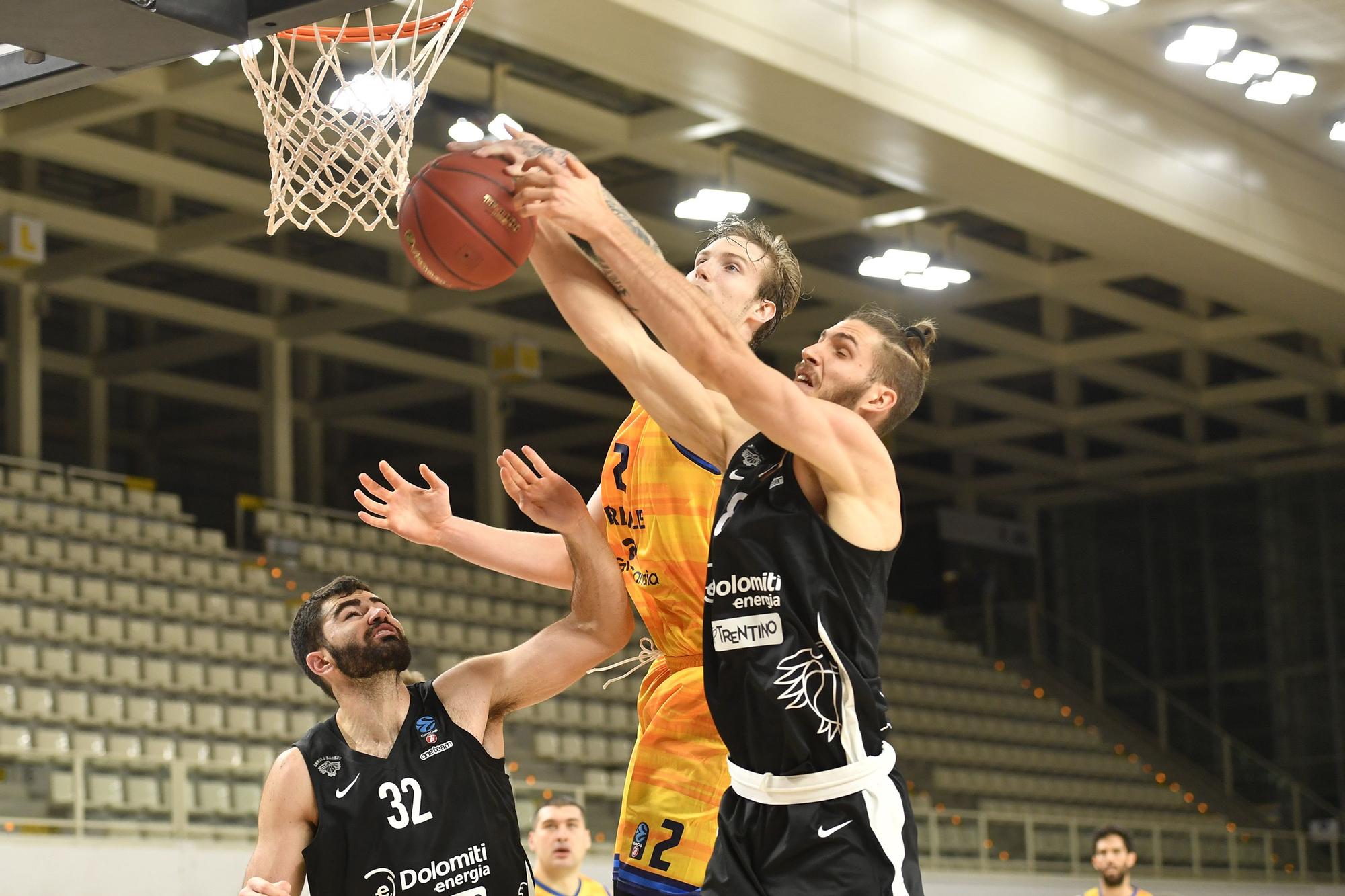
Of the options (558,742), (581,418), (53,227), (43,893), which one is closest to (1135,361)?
(581,418)

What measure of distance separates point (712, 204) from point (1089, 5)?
3.48 meters

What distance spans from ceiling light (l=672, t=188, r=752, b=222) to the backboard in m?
10.4

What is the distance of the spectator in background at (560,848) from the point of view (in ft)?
27.5

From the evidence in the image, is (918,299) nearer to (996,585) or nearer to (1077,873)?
(1077,873)

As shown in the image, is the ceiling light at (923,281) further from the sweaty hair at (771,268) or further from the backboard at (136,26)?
the backboard at (136,26)

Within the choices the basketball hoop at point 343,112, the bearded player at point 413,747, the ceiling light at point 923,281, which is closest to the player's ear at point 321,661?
the bearded player at point 413,747

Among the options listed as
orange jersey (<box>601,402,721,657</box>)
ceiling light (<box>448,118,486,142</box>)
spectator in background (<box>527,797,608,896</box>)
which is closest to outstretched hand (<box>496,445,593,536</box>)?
orange jersey (<box>601,402,721,657</box>)

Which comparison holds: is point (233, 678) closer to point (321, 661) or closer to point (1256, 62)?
point (1256, 62)

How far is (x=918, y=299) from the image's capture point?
18.0 m

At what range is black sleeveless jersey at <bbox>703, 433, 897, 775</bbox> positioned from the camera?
130 inches

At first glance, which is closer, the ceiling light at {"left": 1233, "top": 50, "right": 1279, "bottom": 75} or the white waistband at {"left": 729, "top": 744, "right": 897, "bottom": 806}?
the white waistband at {"left": 729, "top": 744, "right": 897, "bottom": 806}

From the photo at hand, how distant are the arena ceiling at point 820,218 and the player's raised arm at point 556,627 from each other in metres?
6.56

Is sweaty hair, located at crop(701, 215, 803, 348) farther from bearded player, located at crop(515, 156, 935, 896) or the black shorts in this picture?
the black shorts

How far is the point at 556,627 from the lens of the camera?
442 cm
